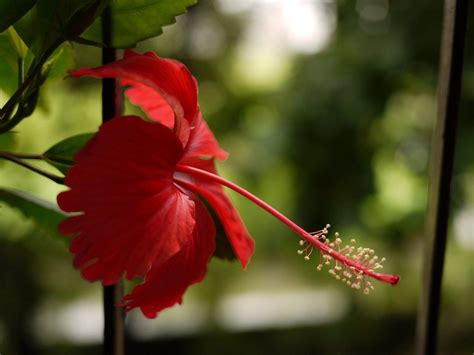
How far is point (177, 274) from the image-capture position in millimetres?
268

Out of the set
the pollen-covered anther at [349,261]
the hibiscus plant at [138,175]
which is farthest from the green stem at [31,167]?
the pollen-covered anther at [349,261]

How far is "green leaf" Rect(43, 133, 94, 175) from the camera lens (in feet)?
0.99

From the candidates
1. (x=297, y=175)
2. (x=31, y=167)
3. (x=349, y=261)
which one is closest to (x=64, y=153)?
(x=31, y=167)

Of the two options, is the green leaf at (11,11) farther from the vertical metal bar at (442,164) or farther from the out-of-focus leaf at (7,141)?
the vertical metal bar at (442,164)

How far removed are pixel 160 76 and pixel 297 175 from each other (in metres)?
1.50

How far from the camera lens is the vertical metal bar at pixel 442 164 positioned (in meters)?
0.35

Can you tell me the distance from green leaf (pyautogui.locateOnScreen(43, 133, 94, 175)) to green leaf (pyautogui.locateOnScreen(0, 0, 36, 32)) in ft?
0.24

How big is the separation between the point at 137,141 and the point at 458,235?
183cm

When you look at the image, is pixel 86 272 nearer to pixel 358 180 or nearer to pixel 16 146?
pixel 16 146

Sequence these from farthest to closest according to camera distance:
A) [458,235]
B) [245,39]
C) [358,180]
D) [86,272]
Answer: [245,39], [458,235], [358,180], [86,272]

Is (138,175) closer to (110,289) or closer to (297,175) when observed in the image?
(110,289)

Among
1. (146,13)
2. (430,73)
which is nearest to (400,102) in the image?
(430,73)

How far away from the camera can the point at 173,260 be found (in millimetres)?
267

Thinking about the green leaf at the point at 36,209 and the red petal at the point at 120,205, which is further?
the green leaf at the point at 36,209
